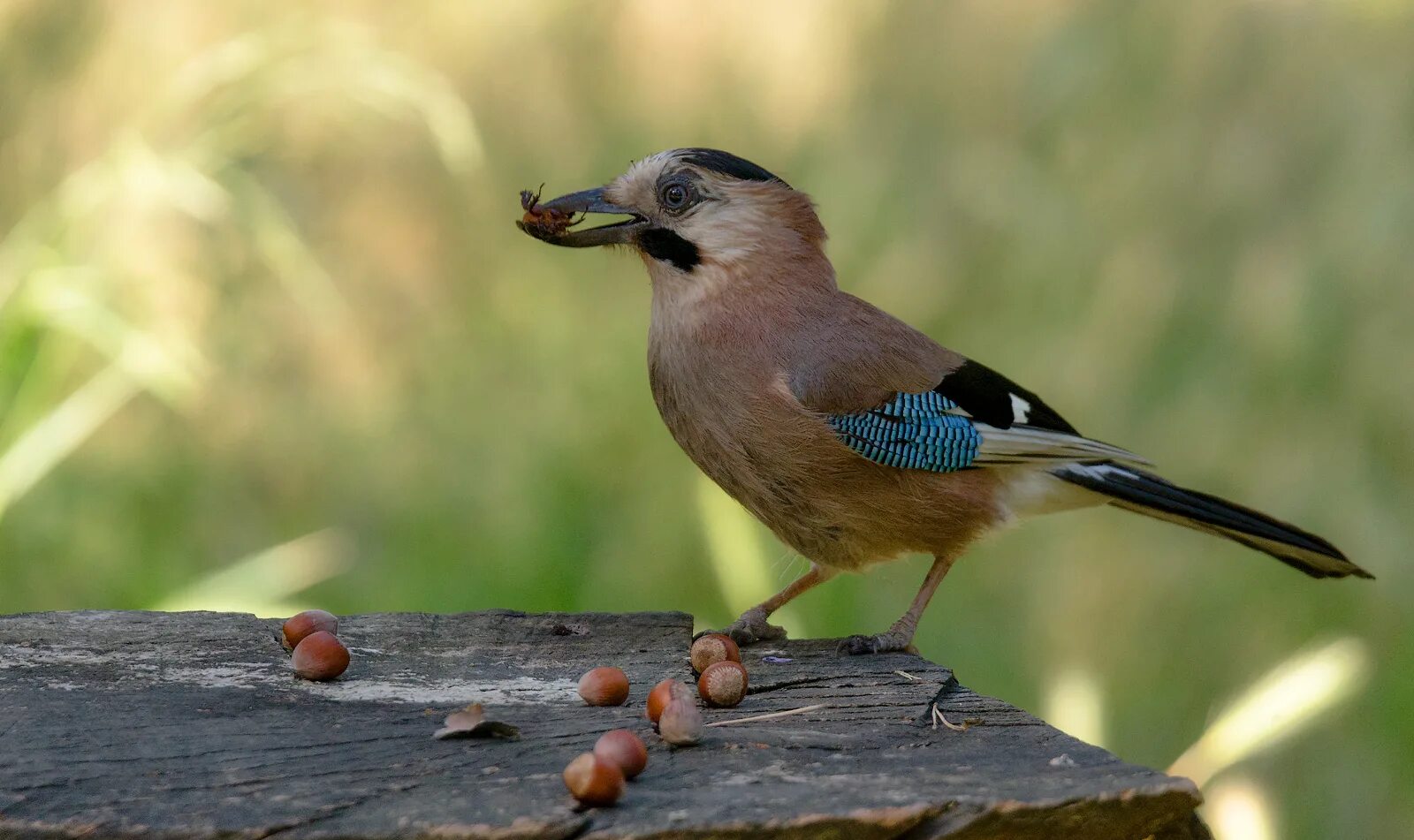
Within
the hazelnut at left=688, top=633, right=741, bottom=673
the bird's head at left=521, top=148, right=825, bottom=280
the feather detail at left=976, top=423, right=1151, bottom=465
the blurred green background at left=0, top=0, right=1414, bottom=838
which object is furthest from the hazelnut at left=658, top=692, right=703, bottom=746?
the blurred green background at left=0, top=0, right=1414, bottom=838

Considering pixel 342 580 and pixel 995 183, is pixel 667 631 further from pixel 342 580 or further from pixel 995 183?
pixel 995 183

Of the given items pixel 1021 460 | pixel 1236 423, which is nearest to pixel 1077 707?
pixel 1021 460

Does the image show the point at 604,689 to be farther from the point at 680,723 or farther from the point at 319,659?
the point at 319,659

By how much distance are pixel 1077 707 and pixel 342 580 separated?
2.31 metres

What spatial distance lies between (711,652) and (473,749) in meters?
0.62

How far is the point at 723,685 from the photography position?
2.36 m

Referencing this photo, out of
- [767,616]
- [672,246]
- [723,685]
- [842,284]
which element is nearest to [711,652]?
[723,685]

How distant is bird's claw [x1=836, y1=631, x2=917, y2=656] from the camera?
2.82 metres

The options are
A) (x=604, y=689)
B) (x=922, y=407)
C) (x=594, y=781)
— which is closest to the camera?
(x=594, y=781)

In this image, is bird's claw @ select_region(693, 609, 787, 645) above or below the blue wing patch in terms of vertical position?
below

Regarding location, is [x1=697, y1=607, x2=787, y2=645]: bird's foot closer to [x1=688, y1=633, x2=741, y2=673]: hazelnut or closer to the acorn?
[x1=688, y1=633, x2=741, y2=673]: hazelnut

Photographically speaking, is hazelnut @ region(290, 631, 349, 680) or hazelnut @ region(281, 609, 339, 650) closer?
hazelnut @ region(290, 631, 349, 680)

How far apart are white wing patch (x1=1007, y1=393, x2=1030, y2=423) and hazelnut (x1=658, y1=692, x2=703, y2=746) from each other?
3.96 ft

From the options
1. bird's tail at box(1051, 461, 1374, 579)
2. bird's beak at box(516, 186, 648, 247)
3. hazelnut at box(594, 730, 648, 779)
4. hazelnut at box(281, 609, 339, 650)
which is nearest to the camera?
hazelnut at box(594, 730, 648, 779)
